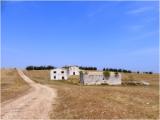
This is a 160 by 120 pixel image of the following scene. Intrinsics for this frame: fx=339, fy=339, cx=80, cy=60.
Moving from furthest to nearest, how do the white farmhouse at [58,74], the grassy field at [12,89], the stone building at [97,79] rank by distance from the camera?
the white farmhouse at [58,74]
the stone building at [97,79]
the grassy field at [12,89]

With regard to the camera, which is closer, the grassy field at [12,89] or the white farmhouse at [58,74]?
the grassy field at [12,89]

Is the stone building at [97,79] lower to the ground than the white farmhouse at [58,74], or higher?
lower

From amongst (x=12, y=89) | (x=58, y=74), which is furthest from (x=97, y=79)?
(x=12, y=89)

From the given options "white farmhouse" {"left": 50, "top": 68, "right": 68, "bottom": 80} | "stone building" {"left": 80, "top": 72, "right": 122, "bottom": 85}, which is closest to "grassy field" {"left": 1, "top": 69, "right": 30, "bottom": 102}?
"stone building" {"left": 80, "top": 72, "right": 122, "bottom": 85}

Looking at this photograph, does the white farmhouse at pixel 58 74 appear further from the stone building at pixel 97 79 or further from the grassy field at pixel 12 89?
the grassy field at pixel 12 89

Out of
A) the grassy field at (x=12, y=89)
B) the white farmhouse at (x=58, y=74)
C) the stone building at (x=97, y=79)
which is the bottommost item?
the grassy field at (x=12, y=89)

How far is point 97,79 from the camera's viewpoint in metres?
85.5

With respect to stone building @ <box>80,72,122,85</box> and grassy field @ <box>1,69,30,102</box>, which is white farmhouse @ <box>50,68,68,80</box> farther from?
grassy field @ <box>1,69,30,102</box>

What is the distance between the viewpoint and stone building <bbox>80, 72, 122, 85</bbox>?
84.5m

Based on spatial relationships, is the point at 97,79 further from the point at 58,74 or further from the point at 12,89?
the point at 12,89

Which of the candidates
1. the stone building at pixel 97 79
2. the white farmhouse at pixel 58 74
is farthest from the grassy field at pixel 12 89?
the white farmhouse at pixel 58 74

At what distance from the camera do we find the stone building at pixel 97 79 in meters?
84.5

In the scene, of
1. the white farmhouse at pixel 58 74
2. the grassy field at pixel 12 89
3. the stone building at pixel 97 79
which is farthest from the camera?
the white farmhouse at pixel 58 74

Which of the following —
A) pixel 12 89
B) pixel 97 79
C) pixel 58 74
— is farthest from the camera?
pixel 58 74
